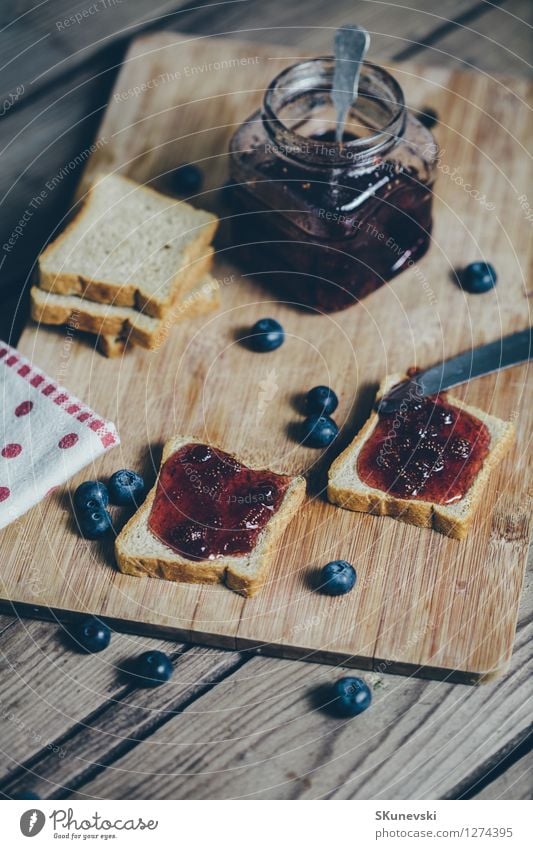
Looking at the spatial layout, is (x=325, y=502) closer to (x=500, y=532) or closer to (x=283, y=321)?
(x=500, y=532)

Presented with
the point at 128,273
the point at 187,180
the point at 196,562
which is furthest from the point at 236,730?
the point at 187,180

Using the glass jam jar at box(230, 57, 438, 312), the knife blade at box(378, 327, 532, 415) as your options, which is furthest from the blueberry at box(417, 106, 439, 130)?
Result: the knife blade at box(378, 327, 532, 415)

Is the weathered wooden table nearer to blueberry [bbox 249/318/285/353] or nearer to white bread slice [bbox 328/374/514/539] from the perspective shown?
white bread slice [bbox 328/374/514/539]

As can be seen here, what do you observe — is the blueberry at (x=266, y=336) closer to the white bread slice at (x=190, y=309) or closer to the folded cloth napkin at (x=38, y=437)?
the white bread slice at (x=190, y=309)

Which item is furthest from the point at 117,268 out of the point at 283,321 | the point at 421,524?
the point at 421,524

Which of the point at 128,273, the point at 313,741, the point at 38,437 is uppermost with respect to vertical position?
the point at 128,273

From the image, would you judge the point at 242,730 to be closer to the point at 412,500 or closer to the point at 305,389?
the point at 412,500

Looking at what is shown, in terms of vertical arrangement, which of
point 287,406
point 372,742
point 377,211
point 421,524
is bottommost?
point 372,742
